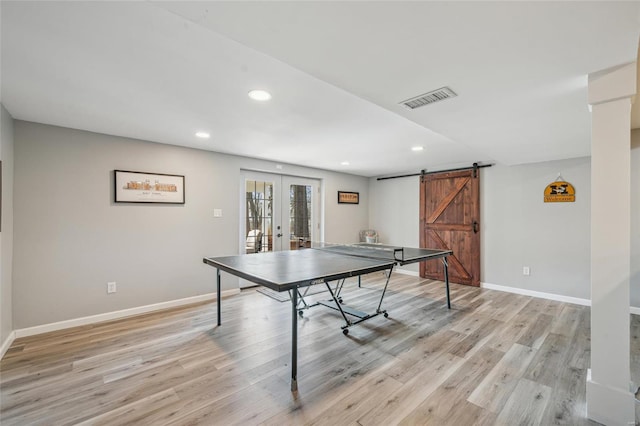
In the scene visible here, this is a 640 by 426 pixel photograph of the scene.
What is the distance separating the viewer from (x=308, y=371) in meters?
2.28

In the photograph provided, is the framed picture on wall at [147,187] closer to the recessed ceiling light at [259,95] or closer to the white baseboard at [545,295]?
the recessed ceiling light at [259,95]

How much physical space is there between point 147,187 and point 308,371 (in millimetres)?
3071

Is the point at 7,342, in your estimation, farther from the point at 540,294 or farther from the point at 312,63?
the point at 540,294

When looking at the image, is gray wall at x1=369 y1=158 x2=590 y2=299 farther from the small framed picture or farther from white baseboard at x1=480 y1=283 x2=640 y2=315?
the small framed picture

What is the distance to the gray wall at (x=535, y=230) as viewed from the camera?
412cm

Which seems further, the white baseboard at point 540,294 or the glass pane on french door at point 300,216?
the glass pane on french door at point 300,216

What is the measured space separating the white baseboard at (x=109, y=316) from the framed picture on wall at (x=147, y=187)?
1380mm

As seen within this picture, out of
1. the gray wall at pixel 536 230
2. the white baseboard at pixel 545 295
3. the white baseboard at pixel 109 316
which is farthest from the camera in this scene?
the gray wall at pixel 536 230

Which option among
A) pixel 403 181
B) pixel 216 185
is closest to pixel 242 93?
pixel 216 185

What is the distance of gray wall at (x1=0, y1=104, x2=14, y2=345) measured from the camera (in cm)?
254

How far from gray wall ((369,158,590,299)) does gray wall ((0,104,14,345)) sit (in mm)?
6386

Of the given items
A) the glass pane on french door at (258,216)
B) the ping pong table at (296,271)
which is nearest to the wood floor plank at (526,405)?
the ping pong table at (296,271)

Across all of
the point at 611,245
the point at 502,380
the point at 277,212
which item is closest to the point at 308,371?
the point at 502,380

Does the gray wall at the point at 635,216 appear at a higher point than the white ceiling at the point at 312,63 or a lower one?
lower
